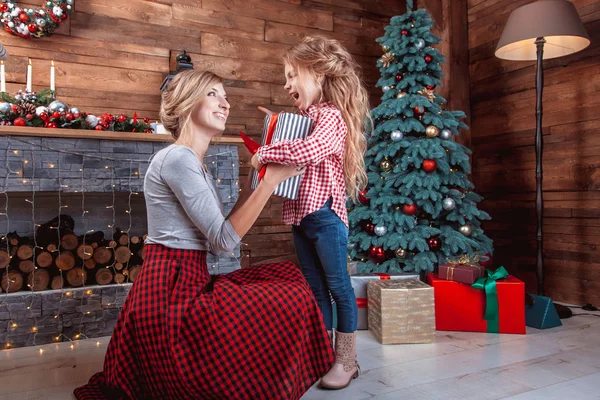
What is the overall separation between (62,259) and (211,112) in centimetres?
143

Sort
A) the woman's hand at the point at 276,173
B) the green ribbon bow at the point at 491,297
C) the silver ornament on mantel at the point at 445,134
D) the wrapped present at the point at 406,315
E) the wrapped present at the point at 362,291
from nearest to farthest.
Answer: the woman's hand at the point at 276,173
the wrapped present at the point at 406,315
the green ribbon bow at the point at 491,297
the wrapped present at the point at 362,291
the silver ornament on mantel at the point at 445,134

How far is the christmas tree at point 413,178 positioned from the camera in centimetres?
275

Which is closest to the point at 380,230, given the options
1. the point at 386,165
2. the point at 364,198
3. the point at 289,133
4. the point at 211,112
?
the point at 364,198

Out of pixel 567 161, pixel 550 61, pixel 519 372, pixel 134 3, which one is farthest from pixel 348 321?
pixel 134 3

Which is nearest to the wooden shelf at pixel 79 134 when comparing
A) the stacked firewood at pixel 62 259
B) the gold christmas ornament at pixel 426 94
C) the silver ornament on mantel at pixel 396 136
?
the stacked firewood at pixel 62 259

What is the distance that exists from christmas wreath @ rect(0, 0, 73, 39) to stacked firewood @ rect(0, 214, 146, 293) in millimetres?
1131

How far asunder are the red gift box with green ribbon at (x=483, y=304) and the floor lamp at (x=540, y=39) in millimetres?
473

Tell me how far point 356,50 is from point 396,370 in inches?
113

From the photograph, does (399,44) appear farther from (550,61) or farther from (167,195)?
(167,195)

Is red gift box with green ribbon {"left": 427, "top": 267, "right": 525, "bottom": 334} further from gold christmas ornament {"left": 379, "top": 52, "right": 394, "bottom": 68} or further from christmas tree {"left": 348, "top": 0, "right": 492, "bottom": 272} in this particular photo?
gold christmas ornament {"left": 379, "top": 52, "right": 394, "bottom": 68}

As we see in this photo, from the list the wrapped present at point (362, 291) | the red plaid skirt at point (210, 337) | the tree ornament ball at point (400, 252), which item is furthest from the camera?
the tree ornament ball at point (400, 252)

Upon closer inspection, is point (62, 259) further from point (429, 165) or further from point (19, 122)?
point (429, 165)

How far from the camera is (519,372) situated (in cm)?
179

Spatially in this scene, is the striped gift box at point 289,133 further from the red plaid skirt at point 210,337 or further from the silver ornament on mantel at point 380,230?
the silver ornament on mantel at point 380,230
